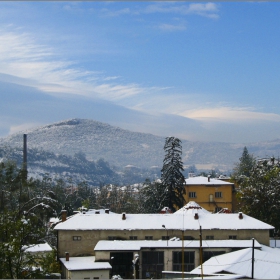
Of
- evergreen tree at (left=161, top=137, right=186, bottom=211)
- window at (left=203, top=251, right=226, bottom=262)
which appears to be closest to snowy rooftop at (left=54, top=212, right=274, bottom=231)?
window at (left=203, top=251, right=226, bottom=262)

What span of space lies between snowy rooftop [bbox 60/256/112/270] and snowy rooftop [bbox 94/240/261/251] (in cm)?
112

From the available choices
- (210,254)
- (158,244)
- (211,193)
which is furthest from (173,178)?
(210,254)

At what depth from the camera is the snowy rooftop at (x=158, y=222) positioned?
4234 cm

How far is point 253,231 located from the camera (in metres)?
42.7

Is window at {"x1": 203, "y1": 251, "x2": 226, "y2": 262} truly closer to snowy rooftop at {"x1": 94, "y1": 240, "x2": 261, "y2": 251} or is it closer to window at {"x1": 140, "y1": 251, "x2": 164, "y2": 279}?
snowy rooftop at {"x1": 94, "y1": 240, "x2": 261, "y2": 251}

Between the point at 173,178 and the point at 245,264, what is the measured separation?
35850 millimetres

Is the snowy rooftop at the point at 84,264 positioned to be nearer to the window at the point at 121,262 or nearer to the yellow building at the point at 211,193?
the window at the point at 121,262

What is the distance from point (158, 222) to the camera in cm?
4369

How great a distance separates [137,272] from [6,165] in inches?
871

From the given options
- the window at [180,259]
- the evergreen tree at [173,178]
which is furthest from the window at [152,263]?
the evergreen tree at [173,178]

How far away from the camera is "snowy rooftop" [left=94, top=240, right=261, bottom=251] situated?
38.6m

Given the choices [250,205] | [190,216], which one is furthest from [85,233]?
[250,205]

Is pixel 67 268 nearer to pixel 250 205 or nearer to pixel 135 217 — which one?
pixel 135 217

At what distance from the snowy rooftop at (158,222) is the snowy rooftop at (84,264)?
2827 millimetres
